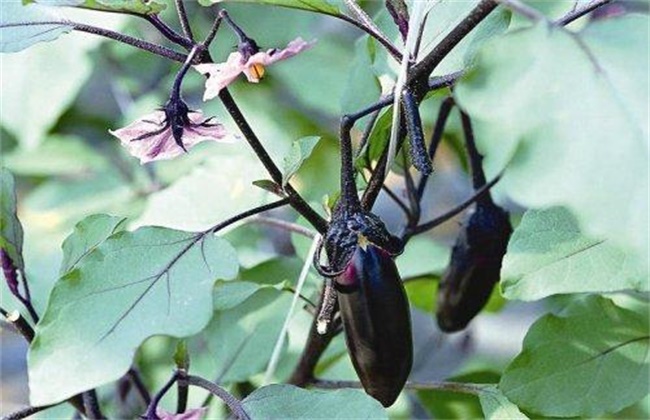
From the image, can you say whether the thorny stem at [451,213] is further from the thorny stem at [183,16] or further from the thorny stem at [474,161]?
the thorny stem at [183,16]

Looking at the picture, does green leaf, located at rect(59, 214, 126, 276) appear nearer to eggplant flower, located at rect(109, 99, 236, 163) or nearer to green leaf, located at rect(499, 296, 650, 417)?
eggplant flower, located at rect(109, 99, 236, 163)

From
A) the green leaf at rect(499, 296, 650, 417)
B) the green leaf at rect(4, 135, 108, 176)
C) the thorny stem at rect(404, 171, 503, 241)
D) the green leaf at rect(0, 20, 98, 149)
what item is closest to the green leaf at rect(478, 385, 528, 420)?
the green leaf at rect(499, 296, 650, 417)

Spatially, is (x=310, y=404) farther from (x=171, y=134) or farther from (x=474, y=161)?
(x=474, y=161)

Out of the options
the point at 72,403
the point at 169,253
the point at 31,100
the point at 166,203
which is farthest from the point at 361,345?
the point at 31,100

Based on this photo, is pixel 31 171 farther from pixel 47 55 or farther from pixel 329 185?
pixel 329 185

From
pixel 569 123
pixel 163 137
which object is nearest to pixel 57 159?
pixel 163 137

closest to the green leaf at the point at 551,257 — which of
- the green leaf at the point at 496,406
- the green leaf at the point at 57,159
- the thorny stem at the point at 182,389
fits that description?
the green leaf at the point at 496,406
